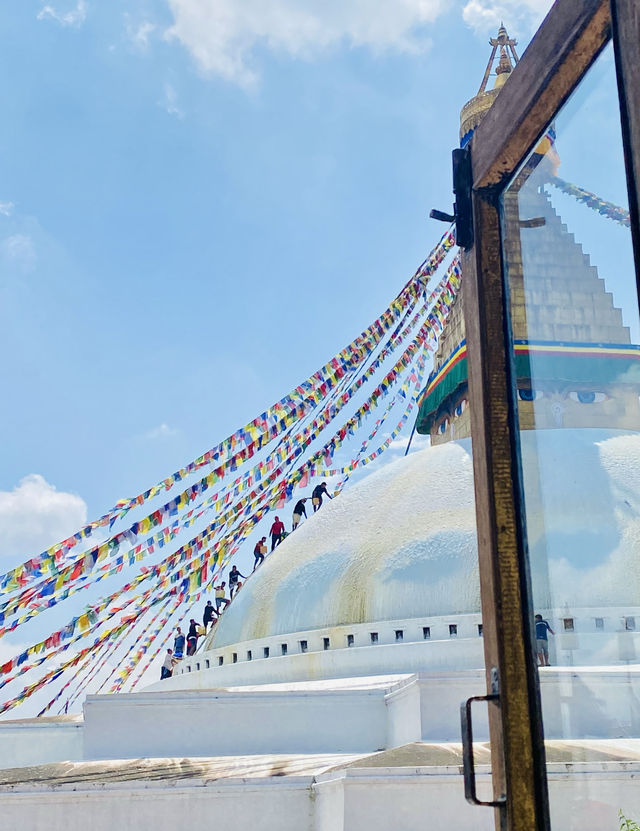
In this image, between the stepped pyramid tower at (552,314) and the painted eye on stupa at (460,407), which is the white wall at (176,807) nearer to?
the stepped pyramid tower at (552,314)

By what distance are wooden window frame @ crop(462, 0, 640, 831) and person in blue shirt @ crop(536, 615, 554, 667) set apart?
3 centimetres

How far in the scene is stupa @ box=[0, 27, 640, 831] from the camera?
81.4 inches

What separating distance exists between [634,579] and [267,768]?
442cm

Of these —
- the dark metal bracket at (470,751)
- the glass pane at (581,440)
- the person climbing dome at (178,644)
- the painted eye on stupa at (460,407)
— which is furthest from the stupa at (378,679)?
the painted eye on stupa at (460,407)

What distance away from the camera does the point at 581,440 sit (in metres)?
2.10

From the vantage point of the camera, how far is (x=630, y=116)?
5.23 ft

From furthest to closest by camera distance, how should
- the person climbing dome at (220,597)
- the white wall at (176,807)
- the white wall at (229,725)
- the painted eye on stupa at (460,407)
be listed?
the painted eye on stupa at (460,407) < the person climbing dome at (220,597) < the white wall at (229,725) < the white wall at (176,807)

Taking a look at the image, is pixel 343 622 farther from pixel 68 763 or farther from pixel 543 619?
pixel 543 619

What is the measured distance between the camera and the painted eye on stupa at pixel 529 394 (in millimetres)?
2244

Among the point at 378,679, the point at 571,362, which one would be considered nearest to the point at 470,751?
the point at 571,362

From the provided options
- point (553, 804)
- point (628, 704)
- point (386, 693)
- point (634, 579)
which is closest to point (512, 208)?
point (634, 579)

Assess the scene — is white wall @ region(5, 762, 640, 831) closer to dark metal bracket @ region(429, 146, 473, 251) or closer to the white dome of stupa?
the white dome of stupa

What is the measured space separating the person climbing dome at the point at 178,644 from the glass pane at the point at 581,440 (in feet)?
28.1

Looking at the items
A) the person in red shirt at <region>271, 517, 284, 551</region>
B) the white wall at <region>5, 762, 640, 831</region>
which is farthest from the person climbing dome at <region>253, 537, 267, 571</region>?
the white wall at <region>5, 762, 640, 831</region>
